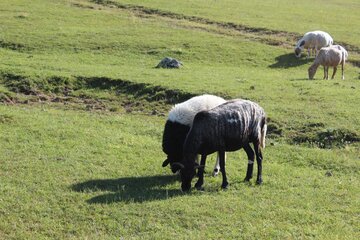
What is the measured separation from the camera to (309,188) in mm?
12305

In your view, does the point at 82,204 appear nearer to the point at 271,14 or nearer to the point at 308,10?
the point at 271,14

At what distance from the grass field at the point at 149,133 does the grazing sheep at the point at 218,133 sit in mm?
Result: 648

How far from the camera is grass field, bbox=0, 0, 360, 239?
1041 cm

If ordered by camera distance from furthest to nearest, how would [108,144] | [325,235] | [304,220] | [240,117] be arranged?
1. [108,144]
2. [240,117]
3. [304,220]
4. [325,235]

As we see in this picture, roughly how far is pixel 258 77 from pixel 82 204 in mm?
16371

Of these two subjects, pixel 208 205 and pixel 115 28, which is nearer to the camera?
pixel 208 205

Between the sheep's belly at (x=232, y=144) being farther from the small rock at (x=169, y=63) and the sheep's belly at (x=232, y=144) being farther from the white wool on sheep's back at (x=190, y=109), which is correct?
the small rock at (x=169, y=63)

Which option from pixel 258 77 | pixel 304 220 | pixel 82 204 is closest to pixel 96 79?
pixel 258 77

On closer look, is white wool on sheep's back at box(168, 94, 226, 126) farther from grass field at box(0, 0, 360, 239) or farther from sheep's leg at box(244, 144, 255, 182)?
sheep's leg at box(244, 144, 255, 182)

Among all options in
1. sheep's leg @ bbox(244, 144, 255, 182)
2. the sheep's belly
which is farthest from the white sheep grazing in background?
the sheep's belly

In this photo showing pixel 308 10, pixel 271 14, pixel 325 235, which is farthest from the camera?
pixel 308 10

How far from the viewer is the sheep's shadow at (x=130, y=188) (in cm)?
1130

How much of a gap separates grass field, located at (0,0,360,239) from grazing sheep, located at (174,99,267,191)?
0.65 m

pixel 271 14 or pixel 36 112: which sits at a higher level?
pixel 271 14
